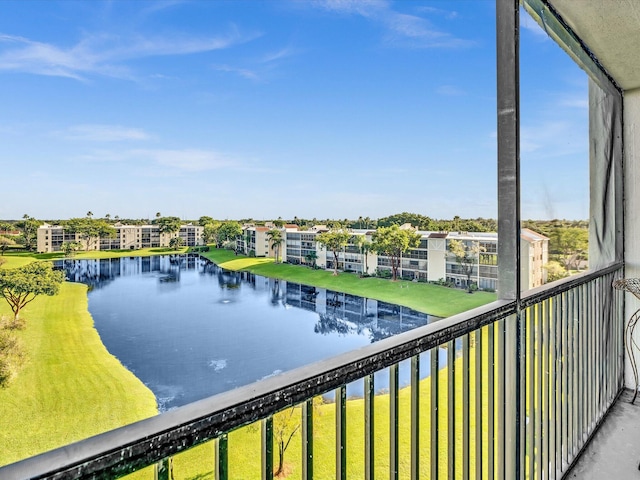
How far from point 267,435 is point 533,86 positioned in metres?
1.91

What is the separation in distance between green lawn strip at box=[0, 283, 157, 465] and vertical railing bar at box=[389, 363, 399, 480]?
1.83ft

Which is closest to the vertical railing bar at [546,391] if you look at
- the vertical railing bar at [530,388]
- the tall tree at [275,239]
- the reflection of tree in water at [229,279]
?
the vertical railing bar at [530,388]

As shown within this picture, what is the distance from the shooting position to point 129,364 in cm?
77

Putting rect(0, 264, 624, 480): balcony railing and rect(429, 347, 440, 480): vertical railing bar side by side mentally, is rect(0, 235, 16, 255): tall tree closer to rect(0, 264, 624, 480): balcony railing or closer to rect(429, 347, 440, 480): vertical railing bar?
rect(0, 264, 624, 480): balcony railing

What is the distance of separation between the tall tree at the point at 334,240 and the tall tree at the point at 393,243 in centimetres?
11

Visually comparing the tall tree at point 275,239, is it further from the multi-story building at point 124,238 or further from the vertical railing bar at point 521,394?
the vertical railing bar at point 521,394

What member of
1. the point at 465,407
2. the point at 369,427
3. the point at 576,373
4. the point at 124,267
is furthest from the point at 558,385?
the point at 124,267

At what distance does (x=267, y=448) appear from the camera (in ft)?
2.23

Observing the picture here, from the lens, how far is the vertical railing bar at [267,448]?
0.67m

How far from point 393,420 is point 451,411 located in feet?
1.06

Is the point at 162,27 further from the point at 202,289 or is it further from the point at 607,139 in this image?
the point at 607,139


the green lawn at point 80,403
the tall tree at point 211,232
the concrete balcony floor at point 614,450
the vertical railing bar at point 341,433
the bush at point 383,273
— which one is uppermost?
the tall tree at point 211,232

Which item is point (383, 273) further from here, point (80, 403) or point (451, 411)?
point (80, 403)

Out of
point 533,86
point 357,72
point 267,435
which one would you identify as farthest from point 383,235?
point 533,86
